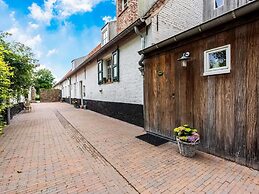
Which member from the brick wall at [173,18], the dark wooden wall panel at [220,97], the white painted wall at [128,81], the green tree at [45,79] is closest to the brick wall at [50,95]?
the green tree at [45,79]

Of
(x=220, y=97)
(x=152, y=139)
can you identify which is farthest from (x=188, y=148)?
(x=152, y=139)

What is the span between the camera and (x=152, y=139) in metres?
5.43

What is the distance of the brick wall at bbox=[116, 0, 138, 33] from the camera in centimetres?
858

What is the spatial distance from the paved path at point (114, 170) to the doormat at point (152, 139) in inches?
9.4

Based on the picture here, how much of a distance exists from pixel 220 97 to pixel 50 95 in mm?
31041

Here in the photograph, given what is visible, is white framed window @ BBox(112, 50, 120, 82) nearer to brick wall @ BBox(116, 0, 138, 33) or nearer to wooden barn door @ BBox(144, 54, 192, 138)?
brick wall @ BBox(116, 0, 138, 33)

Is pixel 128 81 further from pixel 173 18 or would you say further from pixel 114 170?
pixel 114 170

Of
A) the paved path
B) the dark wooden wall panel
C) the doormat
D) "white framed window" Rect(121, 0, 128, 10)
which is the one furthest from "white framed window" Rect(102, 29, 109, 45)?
the paved path

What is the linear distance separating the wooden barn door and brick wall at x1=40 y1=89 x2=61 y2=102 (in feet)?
92.1

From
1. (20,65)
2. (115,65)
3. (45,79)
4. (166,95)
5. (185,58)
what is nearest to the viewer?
(185,58)

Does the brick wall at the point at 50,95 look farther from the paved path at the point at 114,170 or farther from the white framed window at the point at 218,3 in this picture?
the white framed window at the point at 218,3

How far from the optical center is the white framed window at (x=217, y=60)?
3.65 meters

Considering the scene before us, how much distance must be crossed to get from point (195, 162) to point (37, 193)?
287 cm

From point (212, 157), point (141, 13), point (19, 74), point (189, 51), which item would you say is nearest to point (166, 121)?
point (212, 157)
